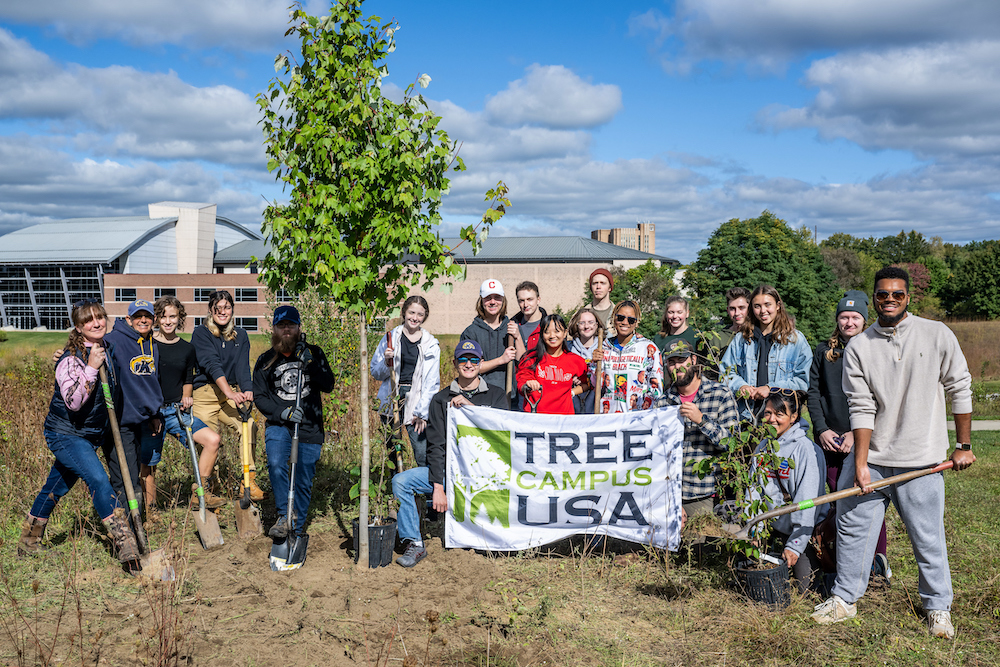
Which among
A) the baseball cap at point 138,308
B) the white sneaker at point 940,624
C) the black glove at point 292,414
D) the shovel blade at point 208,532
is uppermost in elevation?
the baseball cap at point 138,308

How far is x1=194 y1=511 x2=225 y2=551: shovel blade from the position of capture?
6.10 meters

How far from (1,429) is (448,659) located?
7.64 m

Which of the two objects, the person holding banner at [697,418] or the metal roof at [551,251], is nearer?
the person holding banner at [697,418]

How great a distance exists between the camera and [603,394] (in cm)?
626

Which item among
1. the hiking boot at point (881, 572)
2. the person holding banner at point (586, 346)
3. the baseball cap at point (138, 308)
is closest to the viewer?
the hiking boot at point (881, 572)

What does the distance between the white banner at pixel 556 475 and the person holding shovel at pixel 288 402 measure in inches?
47.9

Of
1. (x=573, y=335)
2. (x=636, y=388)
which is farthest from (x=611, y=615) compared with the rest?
(x=573, y=335)

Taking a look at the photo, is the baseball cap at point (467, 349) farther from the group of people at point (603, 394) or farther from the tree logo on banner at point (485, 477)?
the tree logo on banner at point (485, 477)

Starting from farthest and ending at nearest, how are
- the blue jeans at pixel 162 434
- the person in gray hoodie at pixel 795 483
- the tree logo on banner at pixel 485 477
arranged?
the blue jeans at pixel 162 434 < the tree logo on banner at pixel 485 477 < the person in gray hoodie at pixel 795 483

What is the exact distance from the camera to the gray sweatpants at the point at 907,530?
432 centimetres

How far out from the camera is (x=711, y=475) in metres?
5.81

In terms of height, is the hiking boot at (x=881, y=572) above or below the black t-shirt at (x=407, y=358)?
below

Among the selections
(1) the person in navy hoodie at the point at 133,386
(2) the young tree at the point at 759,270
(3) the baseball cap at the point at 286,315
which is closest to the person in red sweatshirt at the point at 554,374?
(3) the baseball cap at the point at 286,315

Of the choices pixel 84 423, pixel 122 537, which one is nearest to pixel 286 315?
pixel 84 423
